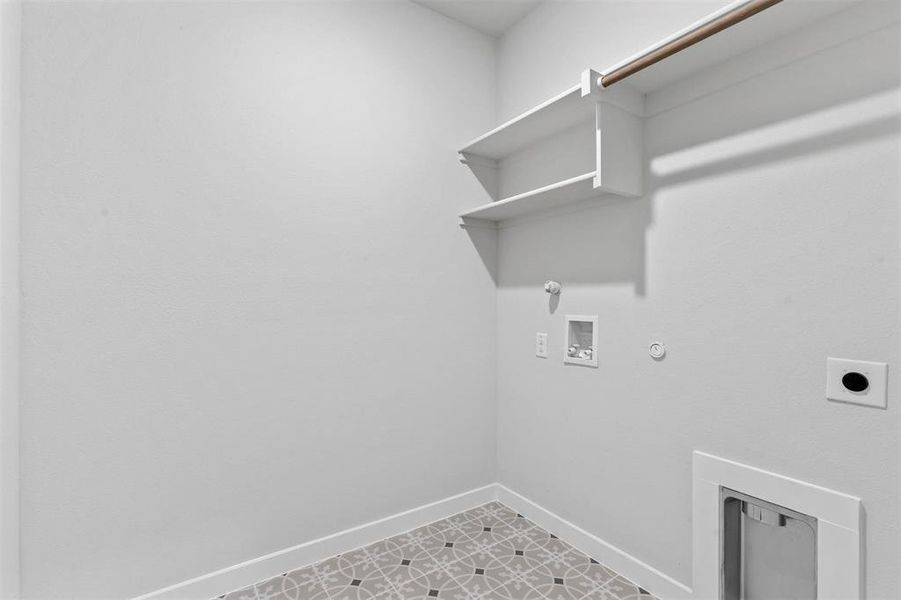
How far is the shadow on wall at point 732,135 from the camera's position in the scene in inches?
41.7

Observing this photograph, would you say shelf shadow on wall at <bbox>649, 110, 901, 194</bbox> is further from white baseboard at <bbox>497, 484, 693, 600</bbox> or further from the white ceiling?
white baseboard at <bbox>497, 484, 693, 600</bbox>

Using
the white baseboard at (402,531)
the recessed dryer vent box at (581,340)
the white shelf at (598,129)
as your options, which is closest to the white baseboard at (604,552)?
the white baseboard at (402,531)

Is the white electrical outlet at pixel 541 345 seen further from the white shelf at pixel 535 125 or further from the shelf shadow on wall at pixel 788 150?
the white shelf at pixel 535 125

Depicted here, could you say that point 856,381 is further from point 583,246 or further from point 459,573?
point 459,573

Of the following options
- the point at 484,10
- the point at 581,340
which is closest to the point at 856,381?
the point at 581,340

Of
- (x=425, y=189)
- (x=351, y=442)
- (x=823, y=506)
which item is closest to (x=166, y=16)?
(x=425, y=189)

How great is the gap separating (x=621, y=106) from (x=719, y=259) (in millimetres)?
643

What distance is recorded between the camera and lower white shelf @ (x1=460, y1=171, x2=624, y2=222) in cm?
155

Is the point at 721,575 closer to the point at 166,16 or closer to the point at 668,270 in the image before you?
the point at 668,270

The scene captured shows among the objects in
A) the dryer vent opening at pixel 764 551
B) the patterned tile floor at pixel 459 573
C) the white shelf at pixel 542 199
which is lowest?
the patterned tile floor at pixel 459 573

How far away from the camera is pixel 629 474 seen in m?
1.62

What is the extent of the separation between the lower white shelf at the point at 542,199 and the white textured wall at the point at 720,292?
0.09 m

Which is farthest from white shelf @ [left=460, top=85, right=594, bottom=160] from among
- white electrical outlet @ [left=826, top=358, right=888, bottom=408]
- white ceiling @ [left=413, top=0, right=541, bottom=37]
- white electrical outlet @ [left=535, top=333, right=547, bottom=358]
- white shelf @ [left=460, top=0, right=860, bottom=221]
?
white electrical outlet @ [left=826, top=358, right=888, bottom=408]

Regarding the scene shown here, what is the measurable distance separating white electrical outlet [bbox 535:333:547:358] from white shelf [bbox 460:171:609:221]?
0.61 m
